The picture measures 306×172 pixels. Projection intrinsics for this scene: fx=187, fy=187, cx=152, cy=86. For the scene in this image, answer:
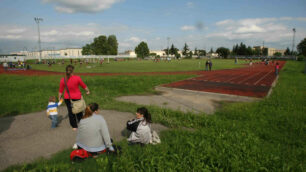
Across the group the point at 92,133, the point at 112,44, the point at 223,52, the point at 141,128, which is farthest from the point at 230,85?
the point at 112,44

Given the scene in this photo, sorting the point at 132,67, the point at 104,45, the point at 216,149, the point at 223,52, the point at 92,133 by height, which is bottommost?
the point at 216,149

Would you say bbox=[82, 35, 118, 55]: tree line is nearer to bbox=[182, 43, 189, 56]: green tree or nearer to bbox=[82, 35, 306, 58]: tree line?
bbox=[82, 35, 306, 58]: tree line

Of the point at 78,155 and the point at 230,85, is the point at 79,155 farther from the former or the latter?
the point at 230,85

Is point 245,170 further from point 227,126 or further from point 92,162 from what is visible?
point 92,162

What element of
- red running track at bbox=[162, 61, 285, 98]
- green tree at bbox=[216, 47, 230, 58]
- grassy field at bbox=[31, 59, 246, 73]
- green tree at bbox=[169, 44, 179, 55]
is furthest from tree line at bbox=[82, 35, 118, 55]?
red running track at bbox=[162, 61, 285, 98]

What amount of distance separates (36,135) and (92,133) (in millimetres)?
2606

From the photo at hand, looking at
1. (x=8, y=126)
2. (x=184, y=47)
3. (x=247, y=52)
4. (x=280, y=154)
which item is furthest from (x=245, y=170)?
(x=184, y=47)

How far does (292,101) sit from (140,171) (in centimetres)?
816

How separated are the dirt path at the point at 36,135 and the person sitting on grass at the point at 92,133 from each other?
107cm

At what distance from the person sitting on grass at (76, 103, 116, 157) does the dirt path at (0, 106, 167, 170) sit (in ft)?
3.52

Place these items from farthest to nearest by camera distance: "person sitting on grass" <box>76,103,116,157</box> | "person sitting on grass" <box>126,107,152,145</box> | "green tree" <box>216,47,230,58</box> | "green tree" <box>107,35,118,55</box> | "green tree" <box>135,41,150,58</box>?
"green tree" <box>135,41,150,58</box>, "green tree" <box>107,35,118,55</box>, "green tree" <box>216,47,230,58</box>, "person sitting on grass" <box>126,107,152,145</box>, "person sitting on grass" <box>76,103,116,157</box>

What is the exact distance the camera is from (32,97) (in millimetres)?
9562

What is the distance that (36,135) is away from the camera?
516 centimetres

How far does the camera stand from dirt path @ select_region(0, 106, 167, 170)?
13.5ft
